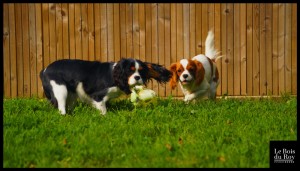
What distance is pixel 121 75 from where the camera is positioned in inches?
239

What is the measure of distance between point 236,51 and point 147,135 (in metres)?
3.51

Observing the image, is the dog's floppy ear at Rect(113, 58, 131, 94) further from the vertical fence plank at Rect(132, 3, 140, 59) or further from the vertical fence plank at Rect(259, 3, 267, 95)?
the vertical fence plank at Rect(259, 3, 267, 95)

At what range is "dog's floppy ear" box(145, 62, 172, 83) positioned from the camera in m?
6.48

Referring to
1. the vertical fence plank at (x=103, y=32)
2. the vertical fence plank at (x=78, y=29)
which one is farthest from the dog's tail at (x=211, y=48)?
the vertical fence plank at (x=78, y=29)

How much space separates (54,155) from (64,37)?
4.07 meters

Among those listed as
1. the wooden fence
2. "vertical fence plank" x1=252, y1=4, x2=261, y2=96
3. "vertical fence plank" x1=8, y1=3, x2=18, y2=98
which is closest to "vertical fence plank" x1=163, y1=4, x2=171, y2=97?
the wooden fence

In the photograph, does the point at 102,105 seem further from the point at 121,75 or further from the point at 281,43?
the point at 281,43

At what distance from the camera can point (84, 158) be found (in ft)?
13.4

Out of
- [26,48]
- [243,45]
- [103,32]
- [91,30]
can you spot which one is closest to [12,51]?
[26,48]

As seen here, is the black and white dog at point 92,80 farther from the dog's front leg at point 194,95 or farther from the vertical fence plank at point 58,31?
the vertical fence plank at point 58,31

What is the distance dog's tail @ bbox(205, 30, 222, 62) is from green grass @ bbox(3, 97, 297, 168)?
4.45 ft

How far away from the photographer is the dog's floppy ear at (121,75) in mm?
6066

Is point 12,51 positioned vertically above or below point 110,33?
below

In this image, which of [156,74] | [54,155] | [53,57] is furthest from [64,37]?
[54,155]
